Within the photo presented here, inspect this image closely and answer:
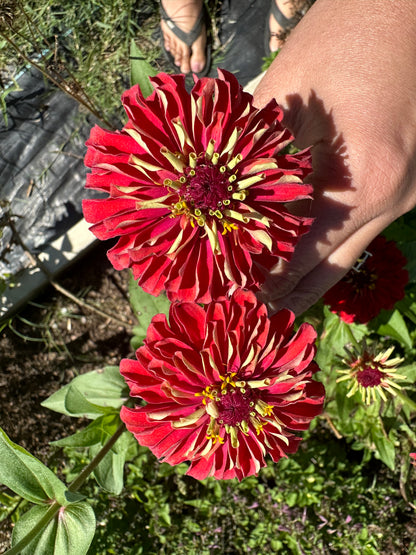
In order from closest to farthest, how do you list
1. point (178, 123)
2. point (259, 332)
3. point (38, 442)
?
point (178, 123)
point (259, 332)
point (38, 442)

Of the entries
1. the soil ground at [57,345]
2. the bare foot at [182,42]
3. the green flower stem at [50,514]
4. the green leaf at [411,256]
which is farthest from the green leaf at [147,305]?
the bare foot at [182,42]

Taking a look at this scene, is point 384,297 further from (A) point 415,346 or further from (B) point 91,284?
(B) point 91,284

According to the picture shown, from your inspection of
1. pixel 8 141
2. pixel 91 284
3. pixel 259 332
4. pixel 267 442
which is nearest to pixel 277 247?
pixel 259 332

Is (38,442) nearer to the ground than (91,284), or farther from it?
nearer to the ground

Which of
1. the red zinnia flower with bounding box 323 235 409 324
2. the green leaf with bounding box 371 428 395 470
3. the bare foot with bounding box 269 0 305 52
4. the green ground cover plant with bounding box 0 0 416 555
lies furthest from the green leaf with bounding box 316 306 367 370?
the bare foot with bounding box 269 0 305 52

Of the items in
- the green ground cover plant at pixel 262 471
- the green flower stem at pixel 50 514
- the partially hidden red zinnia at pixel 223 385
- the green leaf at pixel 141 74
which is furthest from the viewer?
the green ground cover plant at pixel 262 471

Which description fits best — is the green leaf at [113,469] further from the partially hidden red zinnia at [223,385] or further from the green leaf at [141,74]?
the green leaf at [141,74]
